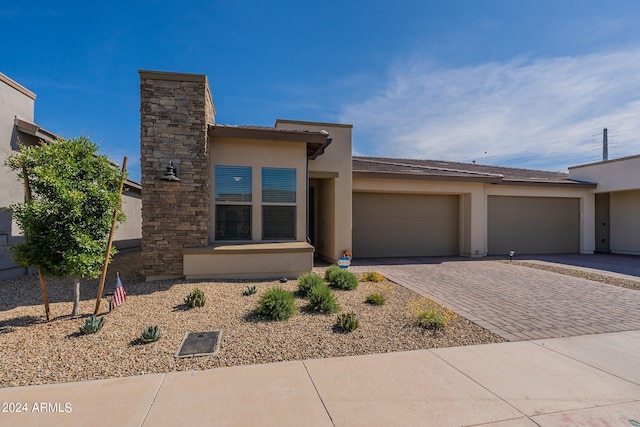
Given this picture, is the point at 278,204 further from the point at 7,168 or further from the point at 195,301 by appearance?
the point at 7,168

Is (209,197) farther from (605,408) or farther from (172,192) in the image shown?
(605,408)

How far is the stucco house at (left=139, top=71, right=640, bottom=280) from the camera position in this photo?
6883 mm

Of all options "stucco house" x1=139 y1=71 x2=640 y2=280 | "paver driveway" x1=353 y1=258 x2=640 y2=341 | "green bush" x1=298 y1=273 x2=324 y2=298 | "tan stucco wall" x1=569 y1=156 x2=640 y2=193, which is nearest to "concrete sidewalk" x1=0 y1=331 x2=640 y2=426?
"paver driveway" x1=353 y1=258 x2=640 y2=341

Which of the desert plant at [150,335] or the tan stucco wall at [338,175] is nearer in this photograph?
the desert plant at [150,335]

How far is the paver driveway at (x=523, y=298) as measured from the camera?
186 inches

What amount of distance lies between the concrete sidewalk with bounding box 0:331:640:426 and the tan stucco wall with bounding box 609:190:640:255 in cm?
1420

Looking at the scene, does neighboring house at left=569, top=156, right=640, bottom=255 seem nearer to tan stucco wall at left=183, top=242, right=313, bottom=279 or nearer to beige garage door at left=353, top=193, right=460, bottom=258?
beige garage door at left=353, top=193, right=460, bottom=258

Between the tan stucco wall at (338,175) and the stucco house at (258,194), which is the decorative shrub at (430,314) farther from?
the tan stucco wall at (338,175)

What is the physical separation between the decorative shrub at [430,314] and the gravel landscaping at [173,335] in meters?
0.12

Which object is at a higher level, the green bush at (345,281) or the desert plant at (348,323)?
the green bush at (345,281)

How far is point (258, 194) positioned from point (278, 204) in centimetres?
60

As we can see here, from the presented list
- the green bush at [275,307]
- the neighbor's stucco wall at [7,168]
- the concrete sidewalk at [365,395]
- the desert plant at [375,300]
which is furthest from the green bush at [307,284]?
the neighbor's stucco wall at [7,168]

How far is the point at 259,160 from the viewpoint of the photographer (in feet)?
25.6

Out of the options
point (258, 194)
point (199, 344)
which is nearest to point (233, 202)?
point (258, 194)
